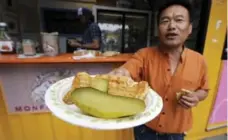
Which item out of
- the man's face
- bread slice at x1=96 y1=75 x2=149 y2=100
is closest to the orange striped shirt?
the man's face

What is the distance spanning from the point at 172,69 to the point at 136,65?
0.59 feet

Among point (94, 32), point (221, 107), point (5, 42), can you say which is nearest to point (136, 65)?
point (5, 42)

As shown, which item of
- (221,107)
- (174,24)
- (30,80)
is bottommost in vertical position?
(221,107)

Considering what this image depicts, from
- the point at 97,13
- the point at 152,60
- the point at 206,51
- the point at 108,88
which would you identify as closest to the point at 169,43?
the point at 152,60

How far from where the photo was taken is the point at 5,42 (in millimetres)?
1196

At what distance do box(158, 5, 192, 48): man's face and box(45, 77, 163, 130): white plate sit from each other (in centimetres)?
32

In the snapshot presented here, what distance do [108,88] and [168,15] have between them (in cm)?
46

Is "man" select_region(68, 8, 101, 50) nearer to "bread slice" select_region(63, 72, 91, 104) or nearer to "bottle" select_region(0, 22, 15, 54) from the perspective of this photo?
"bottle" select_region(0, 22, 15, 54)

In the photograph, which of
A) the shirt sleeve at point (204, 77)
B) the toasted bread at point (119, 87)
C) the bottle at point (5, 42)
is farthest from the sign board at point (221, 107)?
the bottle at point (5, 42)

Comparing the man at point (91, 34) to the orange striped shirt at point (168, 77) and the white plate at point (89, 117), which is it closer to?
the orange striped shirt at point (168, 77)

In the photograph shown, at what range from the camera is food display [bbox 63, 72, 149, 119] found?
0.50 metres

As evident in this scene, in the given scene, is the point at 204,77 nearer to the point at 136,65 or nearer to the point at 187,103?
the point at 187,103

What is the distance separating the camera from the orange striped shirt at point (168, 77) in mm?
832

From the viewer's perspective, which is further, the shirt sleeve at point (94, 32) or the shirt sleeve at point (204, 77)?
the shirt sleeve at point (94, 32)
